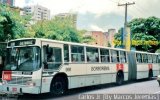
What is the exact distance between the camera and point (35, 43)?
14.3 meters

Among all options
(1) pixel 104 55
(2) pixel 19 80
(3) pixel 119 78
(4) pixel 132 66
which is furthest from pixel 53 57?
(4) pixel 132 66

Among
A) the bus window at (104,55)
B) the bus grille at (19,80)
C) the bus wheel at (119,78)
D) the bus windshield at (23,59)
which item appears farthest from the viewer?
the bus wheel at (119,78)

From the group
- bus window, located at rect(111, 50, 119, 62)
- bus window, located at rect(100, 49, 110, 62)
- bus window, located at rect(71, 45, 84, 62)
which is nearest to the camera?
bus window, located at rect(71, 45, 84, 62)

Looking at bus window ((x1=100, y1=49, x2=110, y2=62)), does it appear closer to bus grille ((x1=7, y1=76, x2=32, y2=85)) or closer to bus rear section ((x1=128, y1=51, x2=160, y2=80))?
bus rear section ((x1=128, y1=51, x2=160, y2=80))

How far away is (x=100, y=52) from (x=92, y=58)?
118cm

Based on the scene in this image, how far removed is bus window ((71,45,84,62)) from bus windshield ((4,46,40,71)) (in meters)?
2.82

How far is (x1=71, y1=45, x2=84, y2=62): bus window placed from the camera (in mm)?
16641

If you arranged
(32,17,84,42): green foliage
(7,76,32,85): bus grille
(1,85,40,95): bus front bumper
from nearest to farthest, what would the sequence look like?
(1,85,40,95): bus front bumper < (7,76,32,85): bus grille < (32,17,84,42): green foliage

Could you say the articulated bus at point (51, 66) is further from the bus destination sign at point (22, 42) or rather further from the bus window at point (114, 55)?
the bus window at point (114, 55)

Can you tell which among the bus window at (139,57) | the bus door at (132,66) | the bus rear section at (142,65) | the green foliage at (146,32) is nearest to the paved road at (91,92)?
the bus door at (132,66)

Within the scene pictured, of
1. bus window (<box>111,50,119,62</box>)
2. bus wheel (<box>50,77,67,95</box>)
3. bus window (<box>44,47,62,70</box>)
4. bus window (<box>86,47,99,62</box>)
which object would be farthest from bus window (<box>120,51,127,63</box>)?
bus window (<box>44,47,62,70</box>)

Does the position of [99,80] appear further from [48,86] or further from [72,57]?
[48,86]

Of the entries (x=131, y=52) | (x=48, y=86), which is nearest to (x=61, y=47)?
(x=48, y=86)

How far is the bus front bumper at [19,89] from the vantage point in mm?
13617
